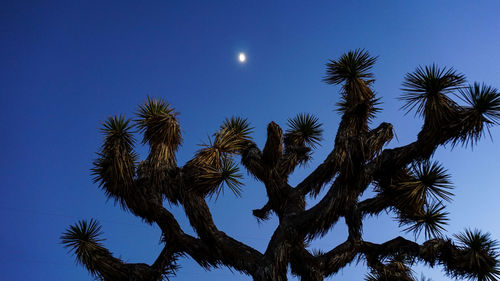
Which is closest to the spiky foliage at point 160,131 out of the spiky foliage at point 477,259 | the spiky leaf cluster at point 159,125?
the spiky leaf cluster at point 159,125

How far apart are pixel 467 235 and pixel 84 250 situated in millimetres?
6641

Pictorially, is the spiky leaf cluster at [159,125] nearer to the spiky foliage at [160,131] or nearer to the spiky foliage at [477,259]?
the spiky foliage at [160,131]

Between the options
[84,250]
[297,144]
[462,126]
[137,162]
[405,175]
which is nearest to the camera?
[462,126]

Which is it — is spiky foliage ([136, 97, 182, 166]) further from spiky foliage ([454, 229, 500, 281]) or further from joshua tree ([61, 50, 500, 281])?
spiky foliage ([454, 229, 500, 281])

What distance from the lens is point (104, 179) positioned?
7312 millimetres

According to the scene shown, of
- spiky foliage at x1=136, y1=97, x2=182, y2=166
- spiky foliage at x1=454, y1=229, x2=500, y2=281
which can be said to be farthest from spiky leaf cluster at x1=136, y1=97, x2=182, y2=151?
spiky foliage at x1=454, y1=229, x2=500, y2=281

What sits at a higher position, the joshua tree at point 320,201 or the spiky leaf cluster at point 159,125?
the spiky leaf cluster at point 159,125

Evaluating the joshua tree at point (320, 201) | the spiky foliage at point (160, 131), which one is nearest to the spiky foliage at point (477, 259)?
the joshua tree at point (320, 201)

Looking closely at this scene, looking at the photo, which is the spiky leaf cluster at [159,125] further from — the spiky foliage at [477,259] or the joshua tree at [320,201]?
the spiky foliage at [477,259]

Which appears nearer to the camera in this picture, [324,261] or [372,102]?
[324,261]

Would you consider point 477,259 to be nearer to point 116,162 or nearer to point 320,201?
point 320,201

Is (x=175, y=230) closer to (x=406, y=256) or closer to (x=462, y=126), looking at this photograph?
(x=406, y=256)

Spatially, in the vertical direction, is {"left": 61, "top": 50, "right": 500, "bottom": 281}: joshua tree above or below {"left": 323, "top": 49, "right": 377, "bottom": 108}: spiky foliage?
below

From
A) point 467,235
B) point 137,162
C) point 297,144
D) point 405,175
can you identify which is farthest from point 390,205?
point 137,162
